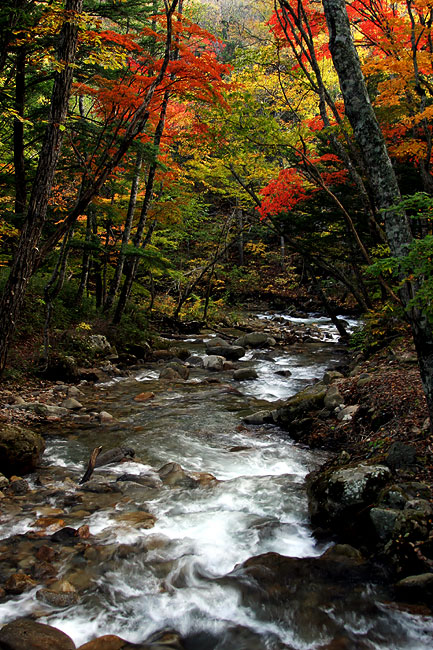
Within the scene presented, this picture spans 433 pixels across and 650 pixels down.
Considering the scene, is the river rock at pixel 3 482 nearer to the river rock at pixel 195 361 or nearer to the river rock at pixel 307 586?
the river rock at pixel 307 586

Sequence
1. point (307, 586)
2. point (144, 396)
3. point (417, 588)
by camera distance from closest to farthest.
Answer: point (417, 588), point (307, 586), point (144, 396)

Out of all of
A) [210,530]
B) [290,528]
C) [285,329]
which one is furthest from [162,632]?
[285,329]

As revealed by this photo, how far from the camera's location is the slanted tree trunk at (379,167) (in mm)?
4012

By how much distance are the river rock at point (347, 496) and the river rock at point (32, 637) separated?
2.60 metres

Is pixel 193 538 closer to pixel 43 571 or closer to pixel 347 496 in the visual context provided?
pixel 43 571

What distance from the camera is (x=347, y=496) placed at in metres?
4.12

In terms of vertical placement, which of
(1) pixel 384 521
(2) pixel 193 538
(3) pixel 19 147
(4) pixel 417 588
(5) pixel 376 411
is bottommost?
(2) pixel 193 538

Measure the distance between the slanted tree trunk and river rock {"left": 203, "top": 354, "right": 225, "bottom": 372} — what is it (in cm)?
867

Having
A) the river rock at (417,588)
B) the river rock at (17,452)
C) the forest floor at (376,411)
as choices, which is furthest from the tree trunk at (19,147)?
the river rock at (417,588)

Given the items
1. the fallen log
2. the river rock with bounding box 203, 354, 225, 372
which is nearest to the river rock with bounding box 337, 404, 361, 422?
the fallen log

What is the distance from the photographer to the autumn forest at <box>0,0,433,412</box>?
4375 millimetres

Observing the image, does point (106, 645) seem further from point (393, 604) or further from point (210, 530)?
point (393, 604)

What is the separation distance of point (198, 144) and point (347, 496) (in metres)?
12.4

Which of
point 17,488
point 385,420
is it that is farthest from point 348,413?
point 17,488
